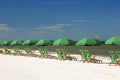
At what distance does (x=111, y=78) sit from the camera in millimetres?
10031

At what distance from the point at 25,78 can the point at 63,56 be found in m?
8.18

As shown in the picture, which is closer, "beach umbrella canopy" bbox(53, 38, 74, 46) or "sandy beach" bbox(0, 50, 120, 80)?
"sandy beach" bbox(0, 50, 120, 80)

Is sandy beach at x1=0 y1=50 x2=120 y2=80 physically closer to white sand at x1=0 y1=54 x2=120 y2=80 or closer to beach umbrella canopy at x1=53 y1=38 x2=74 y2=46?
white sand at x1=0 y1=54 x2=120 y2=80

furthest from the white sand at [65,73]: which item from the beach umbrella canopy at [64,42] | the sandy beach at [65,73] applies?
the beach umbrella canopy at [64,42]

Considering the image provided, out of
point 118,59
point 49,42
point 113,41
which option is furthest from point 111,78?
point 49,42

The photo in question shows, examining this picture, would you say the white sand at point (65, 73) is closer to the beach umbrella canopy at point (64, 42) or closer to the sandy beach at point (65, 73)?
the sandy beach at point (65, 73)

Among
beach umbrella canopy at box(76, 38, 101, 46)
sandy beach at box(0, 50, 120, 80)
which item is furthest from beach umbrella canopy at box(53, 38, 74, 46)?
sandy beach at box(0, 50, 120, 80)

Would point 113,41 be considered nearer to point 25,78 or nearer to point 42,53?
point 42,53

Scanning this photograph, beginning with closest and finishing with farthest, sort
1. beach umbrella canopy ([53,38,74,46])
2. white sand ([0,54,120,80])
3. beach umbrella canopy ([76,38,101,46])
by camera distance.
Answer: white sand ([0,54,120,80]) < beach umbrella canopy ([76,38,101,46]) < beach umbrella canopy ([53,38,74,46])

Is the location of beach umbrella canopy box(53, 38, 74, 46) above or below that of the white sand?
above

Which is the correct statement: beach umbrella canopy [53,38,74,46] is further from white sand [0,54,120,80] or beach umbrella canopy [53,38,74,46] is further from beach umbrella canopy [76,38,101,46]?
white sand [0,54,120,80]

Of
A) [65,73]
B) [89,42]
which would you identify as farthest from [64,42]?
[65,73]

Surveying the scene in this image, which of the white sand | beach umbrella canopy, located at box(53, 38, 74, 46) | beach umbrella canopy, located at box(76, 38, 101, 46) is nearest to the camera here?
the white sand

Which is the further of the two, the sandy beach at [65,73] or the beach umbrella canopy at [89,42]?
the beach umbrella canopy at [89,42]
